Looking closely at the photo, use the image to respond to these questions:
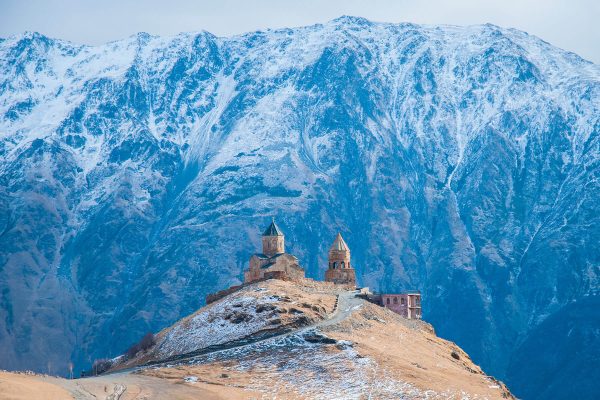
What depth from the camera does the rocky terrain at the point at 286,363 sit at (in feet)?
514

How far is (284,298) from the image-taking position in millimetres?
196625

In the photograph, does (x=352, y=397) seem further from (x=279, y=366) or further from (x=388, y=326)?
(x=388, y=326)

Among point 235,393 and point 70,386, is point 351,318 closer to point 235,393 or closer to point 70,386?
point 235,393

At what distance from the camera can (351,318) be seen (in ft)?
635

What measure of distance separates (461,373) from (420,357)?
6264 millimetres

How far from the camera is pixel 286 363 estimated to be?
16912 centimetres

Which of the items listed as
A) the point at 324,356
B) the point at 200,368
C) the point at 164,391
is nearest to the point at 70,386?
the point at 164,391

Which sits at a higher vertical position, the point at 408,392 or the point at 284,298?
the point at 284,298

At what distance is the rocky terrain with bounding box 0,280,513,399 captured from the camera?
514ft

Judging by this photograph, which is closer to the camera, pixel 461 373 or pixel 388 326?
pixel 461 373

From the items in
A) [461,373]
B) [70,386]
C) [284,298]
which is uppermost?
[284,298]

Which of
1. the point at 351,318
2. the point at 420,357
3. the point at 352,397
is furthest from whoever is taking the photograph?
the point at 351,318

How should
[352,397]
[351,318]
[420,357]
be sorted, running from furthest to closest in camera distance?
[351,318], [420,357], [352,397]

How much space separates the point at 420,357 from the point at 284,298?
81.2ft
